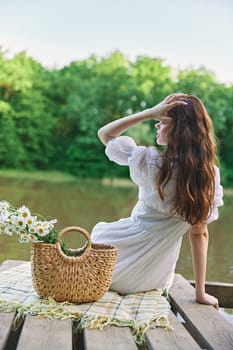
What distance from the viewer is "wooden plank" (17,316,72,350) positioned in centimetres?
134

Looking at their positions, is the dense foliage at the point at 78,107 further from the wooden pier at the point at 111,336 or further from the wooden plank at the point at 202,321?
the wooden pier at the point at 111,336

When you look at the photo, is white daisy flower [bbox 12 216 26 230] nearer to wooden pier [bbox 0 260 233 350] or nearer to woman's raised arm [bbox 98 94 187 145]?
wooden pier [bbox 0 260 233 350]

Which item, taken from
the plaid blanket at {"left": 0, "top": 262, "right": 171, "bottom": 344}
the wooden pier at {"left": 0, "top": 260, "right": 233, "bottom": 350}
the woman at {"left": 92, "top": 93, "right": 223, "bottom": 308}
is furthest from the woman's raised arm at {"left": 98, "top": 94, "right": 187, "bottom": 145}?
the wooden pier at {"left": 0, "top": 260, "right": 233, "bottom": 350}

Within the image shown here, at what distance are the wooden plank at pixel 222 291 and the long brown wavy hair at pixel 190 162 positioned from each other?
50 cm

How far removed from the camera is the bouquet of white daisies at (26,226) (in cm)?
175

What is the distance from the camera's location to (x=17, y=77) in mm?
18906

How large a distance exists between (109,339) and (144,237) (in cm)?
63

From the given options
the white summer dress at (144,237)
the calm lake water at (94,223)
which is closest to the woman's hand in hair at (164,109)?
the white summer dress at (144,237)

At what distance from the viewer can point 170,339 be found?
1478 mm

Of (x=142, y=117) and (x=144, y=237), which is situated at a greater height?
(x=142, y=117)

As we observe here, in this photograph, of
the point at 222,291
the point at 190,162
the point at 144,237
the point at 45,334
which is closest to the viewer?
the point at 45,334

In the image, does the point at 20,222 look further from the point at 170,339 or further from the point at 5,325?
the point at 170,339

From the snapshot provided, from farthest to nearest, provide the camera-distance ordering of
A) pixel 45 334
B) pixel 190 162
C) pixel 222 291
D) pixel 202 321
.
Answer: pixel 222 291, pixel 190 162, pixel 202 321, pixel 45 334

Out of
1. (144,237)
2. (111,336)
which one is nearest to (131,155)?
(144,237)
